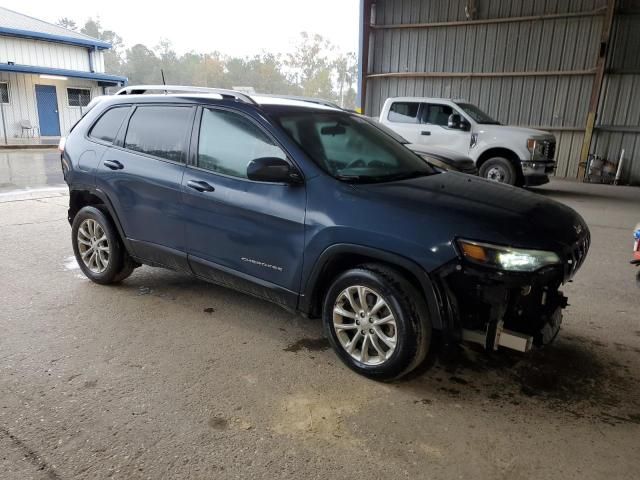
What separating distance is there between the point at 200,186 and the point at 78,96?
25203 millimetres

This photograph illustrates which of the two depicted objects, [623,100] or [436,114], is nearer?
[436,114]

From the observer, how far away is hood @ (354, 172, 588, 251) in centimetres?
272

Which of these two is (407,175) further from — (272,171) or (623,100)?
(623,100)

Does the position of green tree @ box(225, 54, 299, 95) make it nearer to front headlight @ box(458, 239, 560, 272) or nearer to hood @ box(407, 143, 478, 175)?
hood @ box(407, 143, 478, 175)

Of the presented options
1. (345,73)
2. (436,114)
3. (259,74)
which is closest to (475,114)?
(436,114)

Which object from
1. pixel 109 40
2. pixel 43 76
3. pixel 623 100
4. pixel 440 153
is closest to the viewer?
Answer: pixel 440 153

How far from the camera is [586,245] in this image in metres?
3.22

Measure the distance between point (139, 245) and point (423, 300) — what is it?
252 cm

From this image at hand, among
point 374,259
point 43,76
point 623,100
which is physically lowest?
point 374,259

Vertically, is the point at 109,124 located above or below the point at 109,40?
below

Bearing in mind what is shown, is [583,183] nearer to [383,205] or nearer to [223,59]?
[383,205]

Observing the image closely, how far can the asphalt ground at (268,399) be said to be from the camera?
236 cm

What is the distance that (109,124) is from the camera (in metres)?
4.40

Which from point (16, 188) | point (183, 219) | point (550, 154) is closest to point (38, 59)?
point (16, 188)
